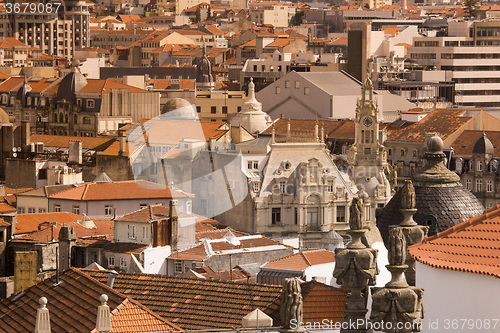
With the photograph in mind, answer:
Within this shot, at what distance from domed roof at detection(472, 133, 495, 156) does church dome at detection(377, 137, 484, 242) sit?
6825 cm

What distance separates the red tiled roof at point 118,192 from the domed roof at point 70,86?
152 feet

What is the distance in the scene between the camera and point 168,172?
80500mm

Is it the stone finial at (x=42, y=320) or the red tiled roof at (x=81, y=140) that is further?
the red tiled roof at (x=81, y=140)

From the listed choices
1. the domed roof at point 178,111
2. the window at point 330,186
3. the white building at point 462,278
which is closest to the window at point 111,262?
the window at point 330,186

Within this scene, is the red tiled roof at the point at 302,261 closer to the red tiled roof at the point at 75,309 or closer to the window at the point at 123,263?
the window at the point at 123,263

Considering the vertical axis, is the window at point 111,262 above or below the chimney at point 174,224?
below

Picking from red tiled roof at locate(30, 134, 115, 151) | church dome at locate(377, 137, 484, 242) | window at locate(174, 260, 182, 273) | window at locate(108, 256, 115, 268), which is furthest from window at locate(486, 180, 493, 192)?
church dome at locate(377, 137, 484, 242)

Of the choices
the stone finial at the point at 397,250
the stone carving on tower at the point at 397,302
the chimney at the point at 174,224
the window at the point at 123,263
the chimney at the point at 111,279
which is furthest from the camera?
the chimney at the point at 174,224

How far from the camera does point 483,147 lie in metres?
97.5

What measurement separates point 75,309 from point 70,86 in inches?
3662

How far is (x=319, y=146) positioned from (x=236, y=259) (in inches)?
1058

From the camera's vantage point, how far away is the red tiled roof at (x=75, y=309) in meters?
28.3

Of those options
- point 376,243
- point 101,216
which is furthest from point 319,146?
point 376,243

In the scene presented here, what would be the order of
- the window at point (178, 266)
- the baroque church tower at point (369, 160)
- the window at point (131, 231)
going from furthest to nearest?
1. the baroque church tower at point (369, 160)
2. the window at point (131, 231)
3. the window at point (178, 266)
